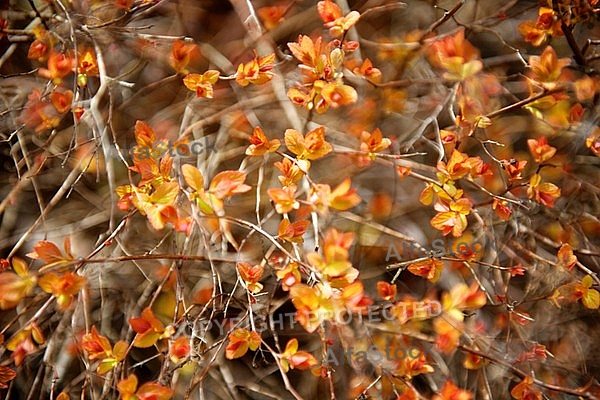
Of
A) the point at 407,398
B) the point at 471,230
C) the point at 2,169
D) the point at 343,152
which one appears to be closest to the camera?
the point at 407,398

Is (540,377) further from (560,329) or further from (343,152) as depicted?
(343,152)

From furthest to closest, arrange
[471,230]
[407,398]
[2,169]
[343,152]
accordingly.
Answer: [2,169] < [471,230] < [343,152] < [407,398]

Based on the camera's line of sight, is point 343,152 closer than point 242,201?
Yes

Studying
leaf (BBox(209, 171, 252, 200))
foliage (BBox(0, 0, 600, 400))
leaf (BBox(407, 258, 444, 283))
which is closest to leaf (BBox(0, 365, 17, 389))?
foliage (BBox(0, 0, 600, 400))

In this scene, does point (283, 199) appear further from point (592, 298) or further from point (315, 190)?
point (592, 298)

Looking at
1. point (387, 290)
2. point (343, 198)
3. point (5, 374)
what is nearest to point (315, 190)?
point (343, 198)

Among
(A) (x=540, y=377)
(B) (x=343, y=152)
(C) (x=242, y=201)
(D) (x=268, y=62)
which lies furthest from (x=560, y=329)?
(D) (x=268, y=62)

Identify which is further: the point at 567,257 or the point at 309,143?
the point at 567,257

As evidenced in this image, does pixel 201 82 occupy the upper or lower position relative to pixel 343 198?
upper

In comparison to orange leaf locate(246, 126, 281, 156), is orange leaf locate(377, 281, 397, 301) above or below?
below

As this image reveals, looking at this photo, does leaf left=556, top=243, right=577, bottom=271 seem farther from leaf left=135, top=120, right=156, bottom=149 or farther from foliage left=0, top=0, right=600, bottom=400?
leaf left=135, top=120, right=156, bottom=149

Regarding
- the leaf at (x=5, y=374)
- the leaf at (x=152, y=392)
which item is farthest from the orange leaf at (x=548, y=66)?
the leaf at (x=5, y=374)
